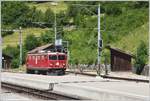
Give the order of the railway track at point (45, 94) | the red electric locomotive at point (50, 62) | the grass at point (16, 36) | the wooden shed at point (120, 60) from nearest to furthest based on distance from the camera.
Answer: the railway track at point (45, 94)
the red electric locomotive at point (50, 62)
the wooden shed at point (120, 60)
the grass at point (16, 36)

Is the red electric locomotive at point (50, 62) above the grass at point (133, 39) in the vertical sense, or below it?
below

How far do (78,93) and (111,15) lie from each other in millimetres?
76363

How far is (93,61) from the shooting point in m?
67.2

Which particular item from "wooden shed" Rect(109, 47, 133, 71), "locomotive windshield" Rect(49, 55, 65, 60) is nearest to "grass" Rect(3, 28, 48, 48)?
"wooden shed" Rect(109, 47, 133, 71)

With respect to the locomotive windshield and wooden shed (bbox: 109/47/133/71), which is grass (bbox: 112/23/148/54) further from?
the locomotive windshield

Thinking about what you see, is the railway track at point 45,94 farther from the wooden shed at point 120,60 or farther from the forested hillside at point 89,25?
the forested hillside at point 89,25

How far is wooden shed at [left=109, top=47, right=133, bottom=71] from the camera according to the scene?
52625mm

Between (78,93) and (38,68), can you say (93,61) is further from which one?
(78,93)

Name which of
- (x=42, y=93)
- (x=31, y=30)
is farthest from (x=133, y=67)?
(x=31, y=30)

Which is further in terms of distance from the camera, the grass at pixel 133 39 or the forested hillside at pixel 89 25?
the forested hillside at pixel 89 25

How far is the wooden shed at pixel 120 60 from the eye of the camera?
5262 centimetres

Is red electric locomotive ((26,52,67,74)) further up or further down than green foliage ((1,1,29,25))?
further down

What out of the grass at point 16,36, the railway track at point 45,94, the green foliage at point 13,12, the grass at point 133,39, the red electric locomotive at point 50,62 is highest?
the green foliage at point 13,12

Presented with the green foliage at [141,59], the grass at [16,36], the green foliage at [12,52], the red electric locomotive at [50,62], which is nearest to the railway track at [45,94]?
the red electric locomotive at [50,62]
